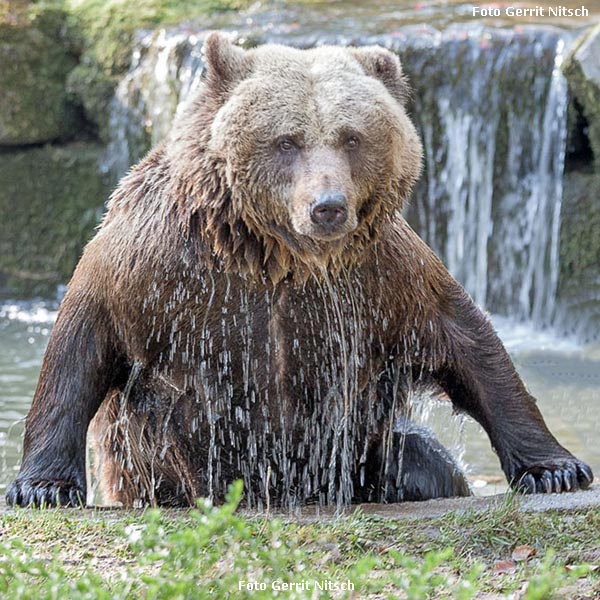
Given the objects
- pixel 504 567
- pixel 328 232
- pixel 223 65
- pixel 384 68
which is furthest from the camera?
pixel 384 68

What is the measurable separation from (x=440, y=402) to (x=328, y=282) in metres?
1.06

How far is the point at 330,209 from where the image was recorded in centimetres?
471

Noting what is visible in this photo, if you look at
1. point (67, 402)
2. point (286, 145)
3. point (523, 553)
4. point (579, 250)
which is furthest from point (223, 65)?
point (579, 250)

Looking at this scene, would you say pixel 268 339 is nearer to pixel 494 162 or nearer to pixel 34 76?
pixel 494 162

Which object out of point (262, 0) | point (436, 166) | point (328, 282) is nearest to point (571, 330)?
point (436, 166)

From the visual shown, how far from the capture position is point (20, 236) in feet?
44.0

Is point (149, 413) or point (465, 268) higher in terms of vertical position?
point (465, 268)

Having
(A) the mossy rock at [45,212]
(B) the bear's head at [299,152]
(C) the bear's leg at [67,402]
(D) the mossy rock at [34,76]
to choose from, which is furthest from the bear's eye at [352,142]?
(D) the mossy rock at [34,76]

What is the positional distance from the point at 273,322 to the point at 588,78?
6.50 meters

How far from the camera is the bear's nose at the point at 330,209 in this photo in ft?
15.4

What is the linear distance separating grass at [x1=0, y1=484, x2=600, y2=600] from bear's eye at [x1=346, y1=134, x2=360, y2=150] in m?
1.41

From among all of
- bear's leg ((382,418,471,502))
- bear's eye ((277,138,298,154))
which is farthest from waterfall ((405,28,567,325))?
bear's eye ((277,138,298,154))

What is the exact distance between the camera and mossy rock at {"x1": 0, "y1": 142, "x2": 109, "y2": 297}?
43.5ft

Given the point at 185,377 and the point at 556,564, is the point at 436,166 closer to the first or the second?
the point at 185,377
